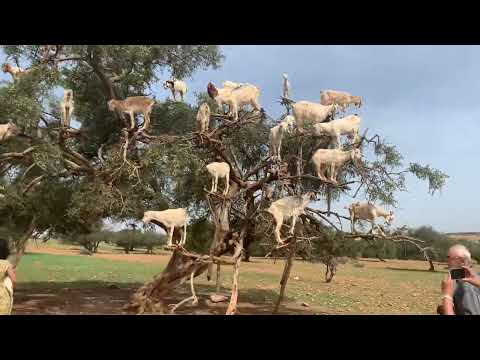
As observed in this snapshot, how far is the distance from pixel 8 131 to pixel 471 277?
785 centimetres

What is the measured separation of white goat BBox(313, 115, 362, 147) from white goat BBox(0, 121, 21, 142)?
5572mm

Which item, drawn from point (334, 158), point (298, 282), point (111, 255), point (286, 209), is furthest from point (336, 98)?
point (111, 255)

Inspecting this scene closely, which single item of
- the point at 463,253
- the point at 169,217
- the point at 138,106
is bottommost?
the point at 463,253

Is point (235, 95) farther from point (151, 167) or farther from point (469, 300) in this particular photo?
point (469, 300)

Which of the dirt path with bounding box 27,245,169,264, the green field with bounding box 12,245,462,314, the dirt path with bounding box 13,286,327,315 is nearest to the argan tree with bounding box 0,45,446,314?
the dirt path with bounding box 13,286,327,315

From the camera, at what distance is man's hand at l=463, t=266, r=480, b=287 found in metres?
2.06

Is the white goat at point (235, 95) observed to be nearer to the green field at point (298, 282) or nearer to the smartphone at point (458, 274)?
the smartphone at point (458, 274)

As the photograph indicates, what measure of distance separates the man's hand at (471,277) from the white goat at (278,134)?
5.08 meters

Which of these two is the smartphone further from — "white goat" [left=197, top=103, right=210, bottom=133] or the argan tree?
"white goat" [left=197, top=103, right=210, bottom=133]

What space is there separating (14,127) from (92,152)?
2804 millimetres

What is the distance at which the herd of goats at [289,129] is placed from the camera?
21.9ft

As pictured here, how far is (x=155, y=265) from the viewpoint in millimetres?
20047

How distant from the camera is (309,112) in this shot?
7.06 meters
